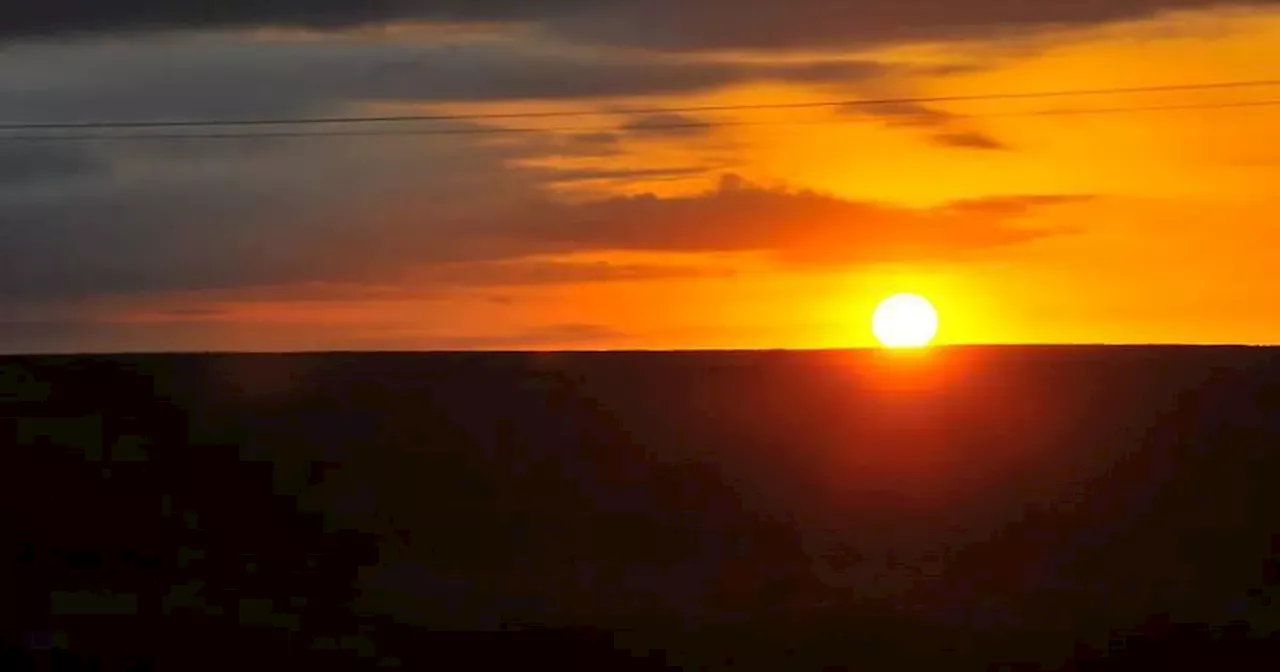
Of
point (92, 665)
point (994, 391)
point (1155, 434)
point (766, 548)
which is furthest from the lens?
point (994, 391)

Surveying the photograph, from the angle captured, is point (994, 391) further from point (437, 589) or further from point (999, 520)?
point (437, 589)

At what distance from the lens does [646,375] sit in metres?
38.3

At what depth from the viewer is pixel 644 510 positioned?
1267 inches

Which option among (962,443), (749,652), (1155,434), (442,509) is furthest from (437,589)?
(1155,434)

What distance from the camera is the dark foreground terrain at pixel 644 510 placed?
23297mm

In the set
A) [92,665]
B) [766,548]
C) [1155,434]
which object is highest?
[1155,434]

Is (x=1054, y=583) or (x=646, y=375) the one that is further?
(x=646, y=375)

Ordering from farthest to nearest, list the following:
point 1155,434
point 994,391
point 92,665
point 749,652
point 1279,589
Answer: point 994,391 < point 1155,434 < point 1279,589 < point 749,652 < point 92,665

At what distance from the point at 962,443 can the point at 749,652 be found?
43.8ft

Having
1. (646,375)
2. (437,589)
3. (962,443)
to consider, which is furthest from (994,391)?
(437,589)

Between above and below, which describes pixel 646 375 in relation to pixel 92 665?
above

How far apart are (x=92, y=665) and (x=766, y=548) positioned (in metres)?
12.0

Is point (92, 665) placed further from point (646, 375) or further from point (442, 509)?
point (646, 375)

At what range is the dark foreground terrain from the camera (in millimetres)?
23297
